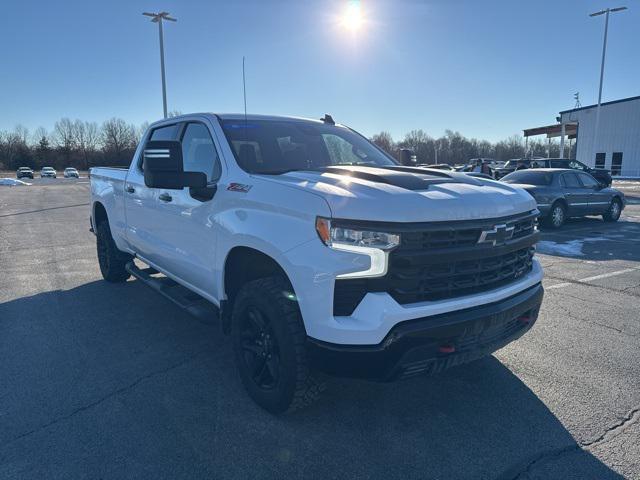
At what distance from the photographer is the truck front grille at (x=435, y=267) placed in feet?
7.94

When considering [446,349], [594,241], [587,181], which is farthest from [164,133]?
[587,181]

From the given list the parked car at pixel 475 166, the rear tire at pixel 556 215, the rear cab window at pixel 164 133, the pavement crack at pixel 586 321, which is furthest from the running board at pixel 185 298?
the rear tire at pixel 556 215

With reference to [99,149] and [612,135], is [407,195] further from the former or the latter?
[99,149]

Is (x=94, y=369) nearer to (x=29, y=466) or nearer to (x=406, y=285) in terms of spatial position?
(x=29, y=466)

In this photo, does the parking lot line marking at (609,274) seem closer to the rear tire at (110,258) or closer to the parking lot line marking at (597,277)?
the parking lot line marking at (597,277)

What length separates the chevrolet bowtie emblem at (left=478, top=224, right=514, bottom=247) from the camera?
8.88 feet

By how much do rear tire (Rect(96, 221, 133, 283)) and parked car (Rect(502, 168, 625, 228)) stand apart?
9044 mm

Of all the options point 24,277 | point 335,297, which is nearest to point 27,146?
point 24,277

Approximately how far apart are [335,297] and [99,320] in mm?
3383

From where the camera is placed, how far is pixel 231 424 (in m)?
2.90

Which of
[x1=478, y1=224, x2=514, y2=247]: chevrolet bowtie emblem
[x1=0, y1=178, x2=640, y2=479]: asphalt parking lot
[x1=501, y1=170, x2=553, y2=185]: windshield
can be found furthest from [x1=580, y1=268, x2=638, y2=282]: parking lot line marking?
[x1=501, y1=170, x2=553, y2=185]: windshield

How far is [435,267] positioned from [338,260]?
556 mm

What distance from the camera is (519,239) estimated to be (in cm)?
302

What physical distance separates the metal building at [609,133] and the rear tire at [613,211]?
1080 inches
